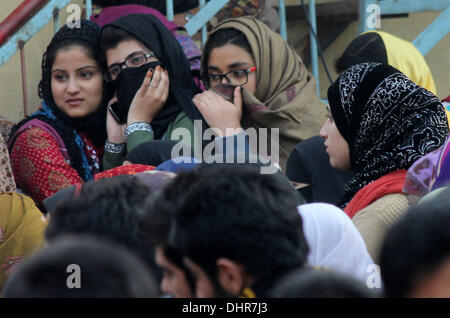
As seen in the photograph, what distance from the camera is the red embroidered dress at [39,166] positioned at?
125 inches

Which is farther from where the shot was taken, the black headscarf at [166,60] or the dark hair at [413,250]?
the black headscarf at [166,60]

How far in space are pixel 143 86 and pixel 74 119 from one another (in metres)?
0.39

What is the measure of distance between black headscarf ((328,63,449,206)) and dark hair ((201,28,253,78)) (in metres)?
0.90

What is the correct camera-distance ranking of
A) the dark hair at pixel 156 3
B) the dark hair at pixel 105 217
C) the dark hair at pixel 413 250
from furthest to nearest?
the dark hair at pixel 156 3 → the dark hair at pixel 105 217 → the dark hair at pixel 413 250

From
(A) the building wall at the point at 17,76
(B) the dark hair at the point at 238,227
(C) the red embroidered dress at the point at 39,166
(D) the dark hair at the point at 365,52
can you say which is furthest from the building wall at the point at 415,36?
(B) the dark hair at the point at 238,227

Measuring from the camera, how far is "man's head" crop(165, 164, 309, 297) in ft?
4.49

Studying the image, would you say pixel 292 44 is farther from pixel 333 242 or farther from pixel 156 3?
pixel 333 242

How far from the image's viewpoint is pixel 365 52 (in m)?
3.54

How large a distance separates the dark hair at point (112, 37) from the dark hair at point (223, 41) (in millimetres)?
388

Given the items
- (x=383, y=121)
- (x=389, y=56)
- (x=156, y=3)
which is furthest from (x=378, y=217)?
(x=156, y=3)

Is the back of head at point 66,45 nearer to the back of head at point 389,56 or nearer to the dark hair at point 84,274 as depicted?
the back of head at point 389,56

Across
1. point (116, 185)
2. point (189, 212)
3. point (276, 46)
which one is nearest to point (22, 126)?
point (276, 46)
